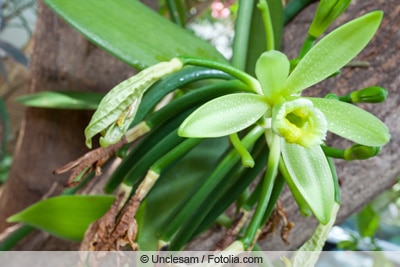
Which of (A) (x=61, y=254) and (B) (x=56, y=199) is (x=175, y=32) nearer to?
(B) (x=56, y=199)

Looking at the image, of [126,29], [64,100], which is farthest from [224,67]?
[64,100]

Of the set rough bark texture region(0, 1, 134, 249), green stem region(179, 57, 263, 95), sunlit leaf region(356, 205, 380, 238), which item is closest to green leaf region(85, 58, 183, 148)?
green stem region(179, 57, 263, 95)

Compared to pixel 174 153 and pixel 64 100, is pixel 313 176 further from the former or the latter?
pixel 64 100

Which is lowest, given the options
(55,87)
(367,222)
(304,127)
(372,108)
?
(367,222)

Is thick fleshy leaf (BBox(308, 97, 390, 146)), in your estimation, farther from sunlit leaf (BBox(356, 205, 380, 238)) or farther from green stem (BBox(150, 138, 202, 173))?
sunlit leaf (BBox(356, 205, 380, 238))

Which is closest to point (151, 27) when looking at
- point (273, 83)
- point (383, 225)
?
point (273, 83)

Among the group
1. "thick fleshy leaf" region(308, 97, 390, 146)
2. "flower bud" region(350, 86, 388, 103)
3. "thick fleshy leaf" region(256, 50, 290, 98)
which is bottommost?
"thick fleshy leaf" region(308, 97, 390, 146)
